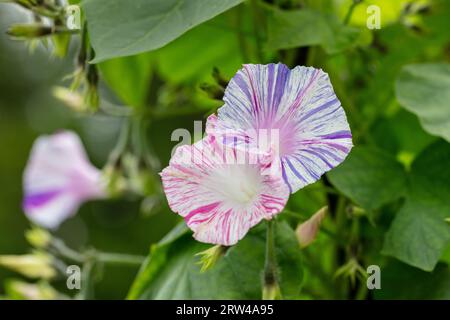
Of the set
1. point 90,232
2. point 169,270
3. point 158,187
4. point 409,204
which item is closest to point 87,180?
point 158,187

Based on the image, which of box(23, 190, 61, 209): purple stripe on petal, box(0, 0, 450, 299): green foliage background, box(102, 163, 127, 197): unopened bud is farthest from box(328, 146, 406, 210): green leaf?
box(23, 190, 61, 209): purple stripe on petal

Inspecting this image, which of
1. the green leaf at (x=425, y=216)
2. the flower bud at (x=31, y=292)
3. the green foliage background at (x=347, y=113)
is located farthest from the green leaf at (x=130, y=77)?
the green leaf at (x=425, y=216)

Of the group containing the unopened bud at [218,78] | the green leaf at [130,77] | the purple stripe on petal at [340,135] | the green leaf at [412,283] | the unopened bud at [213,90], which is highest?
the green leaf at [130,77]

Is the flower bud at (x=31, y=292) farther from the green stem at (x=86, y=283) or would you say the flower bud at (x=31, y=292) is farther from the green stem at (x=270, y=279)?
the green stem at (x=270, y=279)

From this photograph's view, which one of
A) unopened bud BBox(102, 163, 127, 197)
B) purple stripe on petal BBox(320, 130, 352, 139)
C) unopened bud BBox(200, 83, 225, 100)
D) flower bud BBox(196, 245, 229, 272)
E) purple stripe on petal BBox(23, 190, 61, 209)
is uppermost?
unopened bud BBox(200, 83, 225, 100)

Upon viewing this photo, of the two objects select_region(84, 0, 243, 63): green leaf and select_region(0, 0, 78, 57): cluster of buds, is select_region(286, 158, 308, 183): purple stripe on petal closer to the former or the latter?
select_region(84, 0, 243, 63): green leaf
